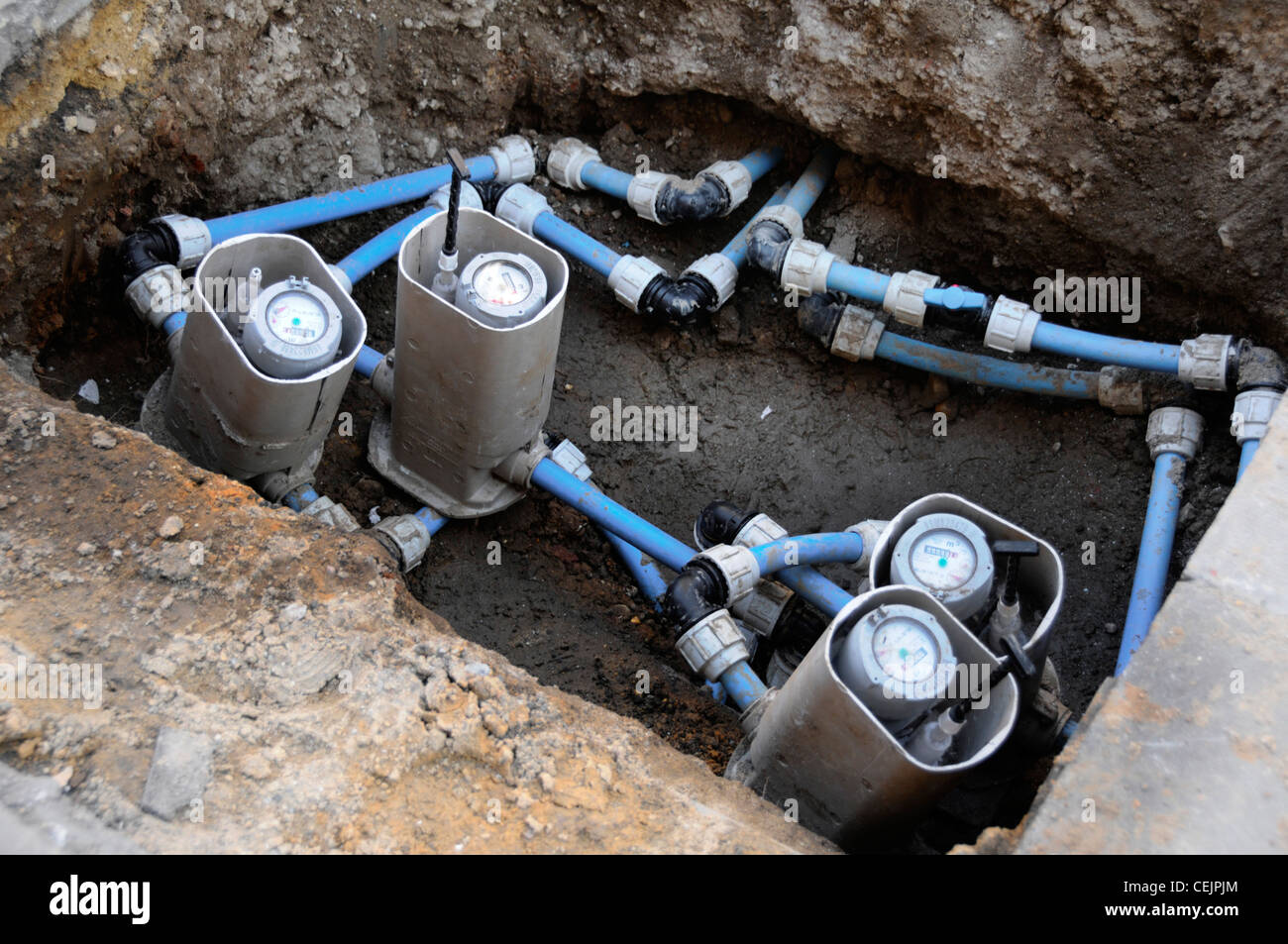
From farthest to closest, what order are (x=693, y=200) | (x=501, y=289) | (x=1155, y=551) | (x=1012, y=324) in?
(x=693, y=200) → (x=1012, y=324) → (x=1155, y=551) → (x=501, y=289)

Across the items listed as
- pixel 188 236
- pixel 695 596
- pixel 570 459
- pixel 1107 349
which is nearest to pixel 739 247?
pixel 570 459

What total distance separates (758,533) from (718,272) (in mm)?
878

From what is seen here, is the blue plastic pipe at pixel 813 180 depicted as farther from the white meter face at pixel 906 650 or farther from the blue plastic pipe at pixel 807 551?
the white meter face at pixel 906 650

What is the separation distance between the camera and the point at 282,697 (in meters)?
1.98

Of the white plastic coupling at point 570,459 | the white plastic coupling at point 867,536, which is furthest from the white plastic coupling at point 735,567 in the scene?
the white plastic coupling at point 570,459

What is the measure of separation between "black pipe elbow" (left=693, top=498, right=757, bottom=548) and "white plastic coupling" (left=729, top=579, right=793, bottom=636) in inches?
6.3

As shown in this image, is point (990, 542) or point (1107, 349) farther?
point (1107, 349)

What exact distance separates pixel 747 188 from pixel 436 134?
1.04 m

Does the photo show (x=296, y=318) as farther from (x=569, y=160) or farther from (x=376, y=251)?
(x=569, y=160)

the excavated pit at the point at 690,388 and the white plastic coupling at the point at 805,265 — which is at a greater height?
the white plastic coupling at the point at 805,265

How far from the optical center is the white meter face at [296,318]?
2516mm

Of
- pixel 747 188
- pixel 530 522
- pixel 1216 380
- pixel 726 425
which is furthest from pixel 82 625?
pixel 1216 380

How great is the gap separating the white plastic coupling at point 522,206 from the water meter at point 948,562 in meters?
1.65

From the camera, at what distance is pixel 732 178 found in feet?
11.5
